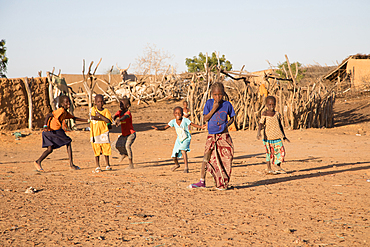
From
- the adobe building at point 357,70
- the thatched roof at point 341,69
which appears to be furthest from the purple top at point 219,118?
the thatched roof at point 341,69

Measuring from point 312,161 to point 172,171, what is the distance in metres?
3.26

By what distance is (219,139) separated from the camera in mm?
4980

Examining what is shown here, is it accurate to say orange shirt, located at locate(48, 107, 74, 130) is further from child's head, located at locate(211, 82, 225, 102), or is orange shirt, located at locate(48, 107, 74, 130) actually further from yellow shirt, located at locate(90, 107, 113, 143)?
child's head, located at locate(211, 82, 225, 102)

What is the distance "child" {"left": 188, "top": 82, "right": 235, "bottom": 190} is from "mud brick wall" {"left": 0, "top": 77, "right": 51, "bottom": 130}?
980cm

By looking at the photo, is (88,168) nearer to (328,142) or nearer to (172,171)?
(172,171)

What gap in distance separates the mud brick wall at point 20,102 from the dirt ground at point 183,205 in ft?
14.4

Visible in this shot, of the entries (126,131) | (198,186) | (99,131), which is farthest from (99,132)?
(198,186)

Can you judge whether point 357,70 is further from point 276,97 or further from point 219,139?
point 219,139

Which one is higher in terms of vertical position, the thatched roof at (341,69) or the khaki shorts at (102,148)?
the thatched roof at (341,69)

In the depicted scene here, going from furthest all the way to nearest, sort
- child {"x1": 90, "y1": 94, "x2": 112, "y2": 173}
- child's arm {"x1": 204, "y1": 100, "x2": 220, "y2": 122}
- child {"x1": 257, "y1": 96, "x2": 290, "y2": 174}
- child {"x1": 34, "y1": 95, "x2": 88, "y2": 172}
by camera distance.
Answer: child {"x1": 34, "y1": 95, "x2": 88, "y2": 172}
child {"x1": 90, "y1": 94, "x2": 112, "y2": 173}
child {"x1": 257, "y1": 96, "x2": 290, "y2": 174}
child's arm {"x1": 204, "y1": 100, "x2": 220, "y2": 122}

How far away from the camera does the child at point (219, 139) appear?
4.94 m

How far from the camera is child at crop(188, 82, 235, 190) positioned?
4.94 m

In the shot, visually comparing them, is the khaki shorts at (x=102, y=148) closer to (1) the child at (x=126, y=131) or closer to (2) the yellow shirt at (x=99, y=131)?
(2) the yellow shirt at (x=99, y=131)

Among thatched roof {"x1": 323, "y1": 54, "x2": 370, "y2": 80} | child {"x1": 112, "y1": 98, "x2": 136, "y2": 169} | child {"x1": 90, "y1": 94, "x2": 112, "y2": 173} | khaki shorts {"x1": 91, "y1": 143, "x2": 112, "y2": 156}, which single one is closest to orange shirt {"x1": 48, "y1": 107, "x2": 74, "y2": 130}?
child {"x1": 90, "y1": 94, "x2": 112, "y2": 173}
